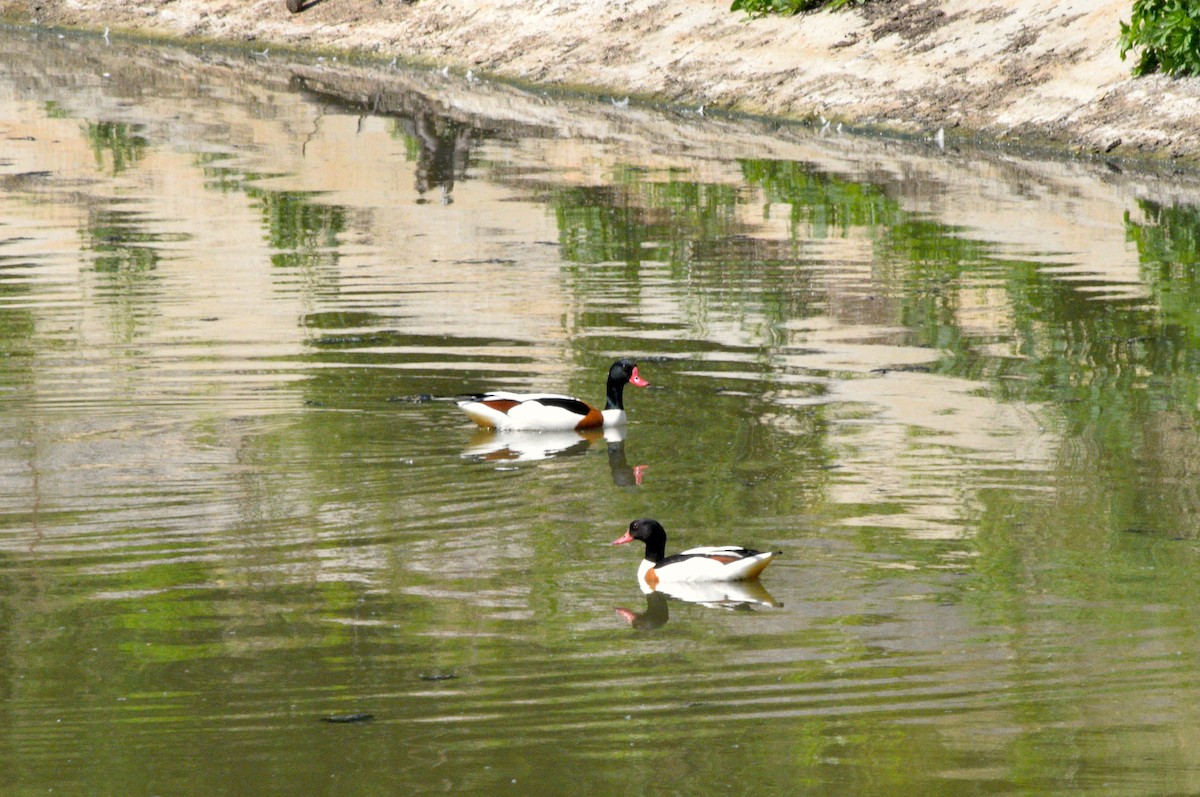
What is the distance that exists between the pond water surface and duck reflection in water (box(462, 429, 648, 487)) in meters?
0.04

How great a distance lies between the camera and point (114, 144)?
2825cm

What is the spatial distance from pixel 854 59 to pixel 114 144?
1211cm

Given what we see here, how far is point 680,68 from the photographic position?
34.3 meters

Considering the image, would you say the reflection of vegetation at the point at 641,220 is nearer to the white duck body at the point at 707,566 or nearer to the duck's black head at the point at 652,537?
the duck's black head at the point at 652,537

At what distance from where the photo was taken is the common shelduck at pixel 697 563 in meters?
8.72

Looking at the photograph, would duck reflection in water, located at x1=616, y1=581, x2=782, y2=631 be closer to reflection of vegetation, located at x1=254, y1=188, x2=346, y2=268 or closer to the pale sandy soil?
reflection of vegetation, located at x1=254, y1=188, x2=346, y2=268

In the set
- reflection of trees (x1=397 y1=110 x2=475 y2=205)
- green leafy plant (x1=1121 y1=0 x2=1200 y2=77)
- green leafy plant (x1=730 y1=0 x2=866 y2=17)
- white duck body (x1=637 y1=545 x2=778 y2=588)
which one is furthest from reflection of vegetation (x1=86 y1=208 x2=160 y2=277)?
green leafy plant (x1=730 y1=0 x2=866 y2=17)

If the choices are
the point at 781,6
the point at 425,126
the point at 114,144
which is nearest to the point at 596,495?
the point at 114,144

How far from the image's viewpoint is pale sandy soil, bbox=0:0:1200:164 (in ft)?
89.2

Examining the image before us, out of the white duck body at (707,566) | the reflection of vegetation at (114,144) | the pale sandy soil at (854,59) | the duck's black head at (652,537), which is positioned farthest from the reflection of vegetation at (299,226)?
the pale sandy soil at (854,59)

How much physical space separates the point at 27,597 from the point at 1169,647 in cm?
508

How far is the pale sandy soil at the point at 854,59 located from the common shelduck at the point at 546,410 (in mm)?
15372

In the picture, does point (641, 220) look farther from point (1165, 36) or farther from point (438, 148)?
point (1165, 36)

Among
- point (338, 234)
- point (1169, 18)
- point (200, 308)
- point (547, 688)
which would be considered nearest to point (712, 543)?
point (547, 688)
